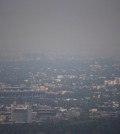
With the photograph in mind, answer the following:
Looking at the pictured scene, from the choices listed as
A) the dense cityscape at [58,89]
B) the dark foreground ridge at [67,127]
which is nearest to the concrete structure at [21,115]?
the dense cityscape at [58,89]

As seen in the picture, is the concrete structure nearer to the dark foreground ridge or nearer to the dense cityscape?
the dense cityscape

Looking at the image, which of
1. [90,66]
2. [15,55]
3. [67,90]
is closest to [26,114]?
[67,90]

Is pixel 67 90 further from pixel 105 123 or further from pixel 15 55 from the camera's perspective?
pixel 15 55

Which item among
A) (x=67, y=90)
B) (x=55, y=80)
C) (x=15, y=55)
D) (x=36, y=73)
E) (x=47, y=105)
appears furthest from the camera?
(x=15, y=55)

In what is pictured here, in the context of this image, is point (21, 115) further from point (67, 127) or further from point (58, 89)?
point (58, 89)

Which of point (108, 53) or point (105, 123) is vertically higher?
point (108, 53)

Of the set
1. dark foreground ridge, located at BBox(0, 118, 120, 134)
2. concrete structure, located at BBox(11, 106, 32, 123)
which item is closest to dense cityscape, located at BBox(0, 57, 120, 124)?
concrete structure, located at BBox(11, 106, 32, 123)

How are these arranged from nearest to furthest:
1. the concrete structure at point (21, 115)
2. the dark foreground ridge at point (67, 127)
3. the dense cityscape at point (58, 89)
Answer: the dark foreground ridge at point (67, 127), the concrete structure at point (21, 115), the dense cityscape at point (58, 89)

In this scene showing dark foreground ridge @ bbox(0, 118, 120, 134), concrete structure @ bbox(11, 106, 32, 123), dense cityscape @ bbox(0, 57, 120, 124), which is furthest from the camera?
dense cityscape @ bbox(0, 57, 120, 124)

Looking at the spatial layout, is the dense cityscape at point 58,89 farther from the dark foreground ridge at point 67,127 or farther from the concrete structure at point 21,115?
the dark foreground ridge at point 67,127
